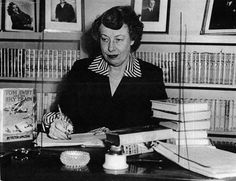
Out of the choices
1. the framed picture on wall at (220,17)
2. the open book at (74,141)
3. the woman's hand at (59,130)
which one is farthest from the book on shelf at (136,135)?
the framed picture on wall at (220,17)

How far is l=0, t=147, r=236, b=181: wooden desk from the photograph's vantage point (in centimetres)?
94

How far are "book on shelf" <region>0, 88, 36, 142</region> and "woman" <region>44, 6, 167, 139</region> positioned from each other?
2.10 feet

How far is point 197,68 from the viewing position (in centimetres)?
242

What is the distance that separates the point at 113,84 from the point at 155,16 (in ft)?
2.65

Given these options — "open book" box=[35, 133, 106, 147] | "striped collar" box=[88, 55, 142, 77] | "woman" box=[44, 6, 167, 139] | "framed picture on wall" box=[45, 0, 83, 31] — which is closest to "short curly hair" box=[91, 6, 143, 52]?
"woman" box=[44, 6, 167, 139]

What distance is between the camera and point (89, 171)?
96 centimetres

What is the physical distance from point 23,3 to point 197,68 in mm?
1353

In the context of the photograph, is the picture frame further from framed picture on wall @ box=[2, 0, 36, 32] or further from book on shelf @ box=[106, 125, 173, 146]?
book on shelf @ box=[106, 125, 173, 146]

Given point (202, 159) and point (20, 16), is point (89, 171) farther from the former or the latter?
point (20, 16)

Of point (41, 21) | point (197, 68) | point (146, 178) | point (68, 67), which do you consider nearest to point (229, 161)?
point (146, 178)

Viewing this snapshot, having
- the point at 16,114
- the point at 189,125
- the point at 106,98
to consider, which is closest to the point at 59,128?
the point at 16,114

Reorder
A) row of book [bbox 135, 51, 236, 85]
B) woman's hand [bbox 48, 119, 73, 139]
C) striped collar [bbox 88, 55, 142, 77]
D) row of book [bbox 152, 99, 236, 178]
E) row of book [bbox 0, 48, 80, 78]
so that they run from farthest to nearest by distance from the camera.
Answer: row of book [bbox 0, 48, 80, 78] < row of book [bbox 135, 51, 236, 85] < striped collar [bbox 88, 55, 142, 77] < woman's hand [bbox 48, 119, 73, 139] < row of book [bbox 152, 99, 236, 178]

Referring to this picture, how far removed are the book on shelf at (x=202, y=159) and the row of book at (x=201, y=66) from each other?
128cm

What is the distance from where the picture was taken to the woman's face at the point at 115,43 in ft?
6.10
